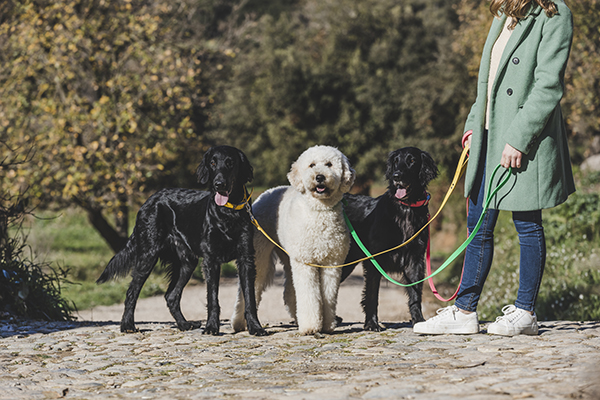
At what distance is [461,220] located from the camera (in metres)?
17.0

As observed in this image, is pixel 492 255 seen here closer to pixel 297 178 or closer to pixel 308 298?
pixel 308 298

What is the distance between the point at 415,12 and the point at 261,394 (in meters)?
23.7

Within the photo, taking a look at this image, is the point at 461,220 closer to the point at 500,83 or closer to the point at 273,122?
the point at 273,122

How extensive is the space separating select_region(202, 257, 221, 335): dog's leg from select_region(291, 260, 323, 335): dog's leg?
25.9 inches

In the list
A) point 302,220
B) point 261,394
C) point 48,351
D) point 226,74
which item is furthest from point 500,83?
point 226,74

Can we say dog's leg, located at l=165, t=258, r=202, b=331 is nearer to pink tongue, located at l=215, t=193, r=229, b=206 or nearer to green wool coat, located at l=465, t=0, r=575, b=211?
pink tongue, located at l=215, t=193, r=229, b=206

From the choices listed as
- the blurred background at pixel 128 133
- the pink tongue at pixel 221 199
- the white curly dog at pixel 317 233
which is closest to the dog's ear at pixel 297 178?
the white curly dog at pixel 317 233

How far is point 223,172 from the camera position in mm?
5137

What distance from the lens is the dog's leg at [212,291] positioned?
17.0ft

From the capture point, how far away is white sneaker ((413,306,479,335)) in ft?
15.3

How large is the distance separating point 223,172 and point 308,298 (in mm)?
1199

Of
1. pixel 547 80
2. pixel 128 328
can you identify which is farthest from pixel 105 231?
pixel 547 80

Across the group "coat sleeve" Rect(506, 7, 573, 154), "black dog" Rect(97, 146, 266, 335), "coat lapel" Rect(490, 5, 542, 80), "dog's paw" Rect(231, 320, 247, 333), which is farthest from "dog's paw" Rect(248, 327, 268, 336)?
"coat lapel" Rect(490, 5, 542, 80)

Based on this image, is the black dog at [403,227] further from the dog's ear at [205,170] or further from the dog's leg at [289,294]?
the dog's ear at [205,170]
